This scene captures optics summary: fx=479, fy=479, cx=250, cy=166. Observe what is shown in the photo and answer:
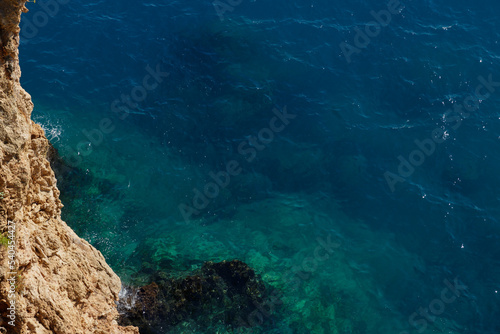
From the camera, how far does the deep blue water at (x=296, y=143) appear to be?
3030cm

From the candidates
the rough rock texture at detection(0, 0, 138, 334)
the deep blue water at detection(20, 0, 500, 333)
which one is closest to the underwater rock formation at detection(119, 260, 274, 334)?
the deep blue water at detection(20, 0, 500, 333)

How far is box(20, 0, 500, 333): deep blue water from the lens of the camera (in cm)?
3030

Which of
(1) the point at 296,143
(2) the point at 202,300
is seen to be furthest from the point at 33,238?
(1) the point at 296,143

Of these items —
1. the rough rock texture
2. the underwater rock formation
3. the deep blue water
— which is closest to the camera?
the rough rock texture

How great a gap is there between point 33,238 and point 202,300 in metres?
11.5

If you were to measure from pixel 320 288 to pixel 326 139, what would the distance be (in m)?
11.8

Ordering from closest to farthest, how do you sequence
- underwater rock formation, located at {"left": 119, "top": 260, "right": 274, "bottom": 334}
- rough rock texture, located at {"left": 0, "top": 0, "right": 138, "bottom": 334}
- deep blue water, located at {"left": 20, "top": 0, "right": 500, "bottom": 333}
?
rough rock texture, located at {"left": 0, "top": 0, "right": 138, "bottom": 334}, underwater rock formation, located at {"left": 119, "top": 260, "right": 274, "bottom": 334}, deep blue water, located at {"left": 20, "top": 0, "right": 500, "bottom": 333}

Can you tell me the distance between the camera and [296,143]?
3616 cm

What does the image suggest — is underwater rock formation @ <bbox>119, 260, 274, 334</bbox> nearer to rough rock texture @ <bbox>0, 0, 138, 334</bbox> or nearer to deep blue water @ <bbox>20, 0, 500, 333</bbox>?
deep blue water @ <bbox>20, 0, 500, 333</bbox>

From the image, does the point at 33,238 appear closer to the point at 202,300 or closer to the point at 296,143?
the point at 202,300

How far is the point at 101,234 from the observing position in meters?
30.3

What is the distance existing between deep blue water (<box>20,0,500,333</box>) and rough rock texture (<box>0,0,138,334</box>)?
23.7ft

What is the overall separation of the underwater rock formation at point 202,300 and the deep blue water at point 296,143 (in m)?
1.57

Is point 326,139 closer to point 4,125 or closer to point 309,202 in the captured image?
point 309,202
